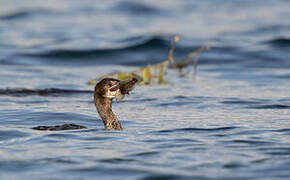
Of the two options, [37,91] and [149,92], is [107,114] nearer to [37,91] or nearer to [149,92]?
[149,92]

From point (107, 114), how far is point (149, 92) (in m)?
4.34

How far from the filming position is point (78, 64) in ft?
66.6

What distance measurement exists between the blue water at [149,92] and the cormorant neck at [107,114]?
0.65ft

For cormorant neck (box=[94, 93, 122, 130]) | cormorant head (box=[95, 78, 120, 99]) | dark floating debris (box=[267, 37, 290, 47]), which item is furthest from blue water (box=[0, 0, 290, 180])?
cormorant head (box=[95, 78, 120, 99])

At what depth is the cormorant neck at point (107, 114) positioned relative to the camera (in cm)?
1003

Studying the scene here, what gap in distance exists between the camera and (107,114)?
397 inches

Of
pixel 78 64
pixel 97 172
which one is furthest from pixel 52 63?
pixel 97 172

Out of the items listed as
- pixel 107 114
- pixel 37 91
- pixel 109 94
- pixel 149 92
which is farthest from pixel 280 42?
pixel 107 114

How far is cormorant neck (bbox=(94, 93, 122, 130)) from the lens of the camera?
10.0 metres

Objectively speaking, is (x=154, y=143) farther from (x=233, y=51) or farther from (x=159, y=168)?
(x=233, y=51)

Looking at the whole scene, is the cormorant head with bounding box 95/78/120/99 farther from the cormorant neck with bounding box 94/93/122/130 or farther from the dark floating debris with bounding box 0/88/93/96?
the dark floating debris with bounding box 0/88/93/96

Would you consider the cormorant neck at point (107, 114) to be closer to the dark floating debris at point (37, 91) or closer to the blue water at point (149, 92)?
the blue water at point (149, 92)

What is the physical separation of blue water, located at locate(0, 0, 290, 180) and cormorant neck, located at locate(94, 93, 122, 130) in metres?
0.20

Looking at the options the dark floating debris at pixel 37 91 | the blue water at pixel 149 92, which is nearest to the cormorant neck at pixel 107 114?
the blue water at pixel 149 92
